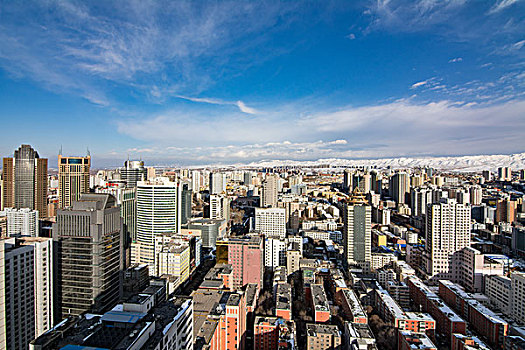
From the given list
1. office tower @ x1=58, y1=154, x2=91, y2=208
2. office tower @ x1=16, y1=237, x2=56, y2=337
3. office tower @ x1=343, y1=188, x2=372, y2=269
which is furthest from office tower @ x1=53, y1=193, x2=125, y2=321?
office tower @ x1=58, y1=154, x2=91, y2=208

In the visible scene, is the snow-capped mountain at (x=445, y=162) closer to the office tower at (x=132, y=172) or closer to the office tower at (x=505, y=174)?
the office tower at (x=505, y=174)

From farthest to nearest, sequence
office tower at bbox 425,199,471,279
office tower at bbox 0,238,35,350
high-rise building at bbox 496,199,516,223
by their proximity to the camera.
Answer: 1. high-rise building at bbox 496,199,516,223
2. office tower at bbox 425,199,471,279
3. office tower at bbox 0,238,35,350

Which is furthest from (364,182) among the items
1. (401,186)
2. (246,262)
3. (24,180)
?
(24,180)

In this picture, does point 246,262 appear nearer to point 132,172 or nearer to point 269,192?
point 269,192

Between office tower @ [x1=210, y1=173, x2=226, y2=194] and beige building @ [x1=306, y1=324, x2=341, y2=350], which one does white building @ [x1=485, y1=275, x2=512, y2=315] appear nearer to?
beige building @ [x1=306, y1=324, x2=341, y2=350]

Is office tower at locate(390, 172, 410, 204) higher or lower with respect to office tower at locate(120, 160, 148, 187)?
lower

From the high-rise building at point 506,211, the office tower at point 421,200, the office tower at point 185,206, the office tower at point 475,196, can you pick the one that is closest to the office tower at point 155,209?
the office tower at point 185,206
